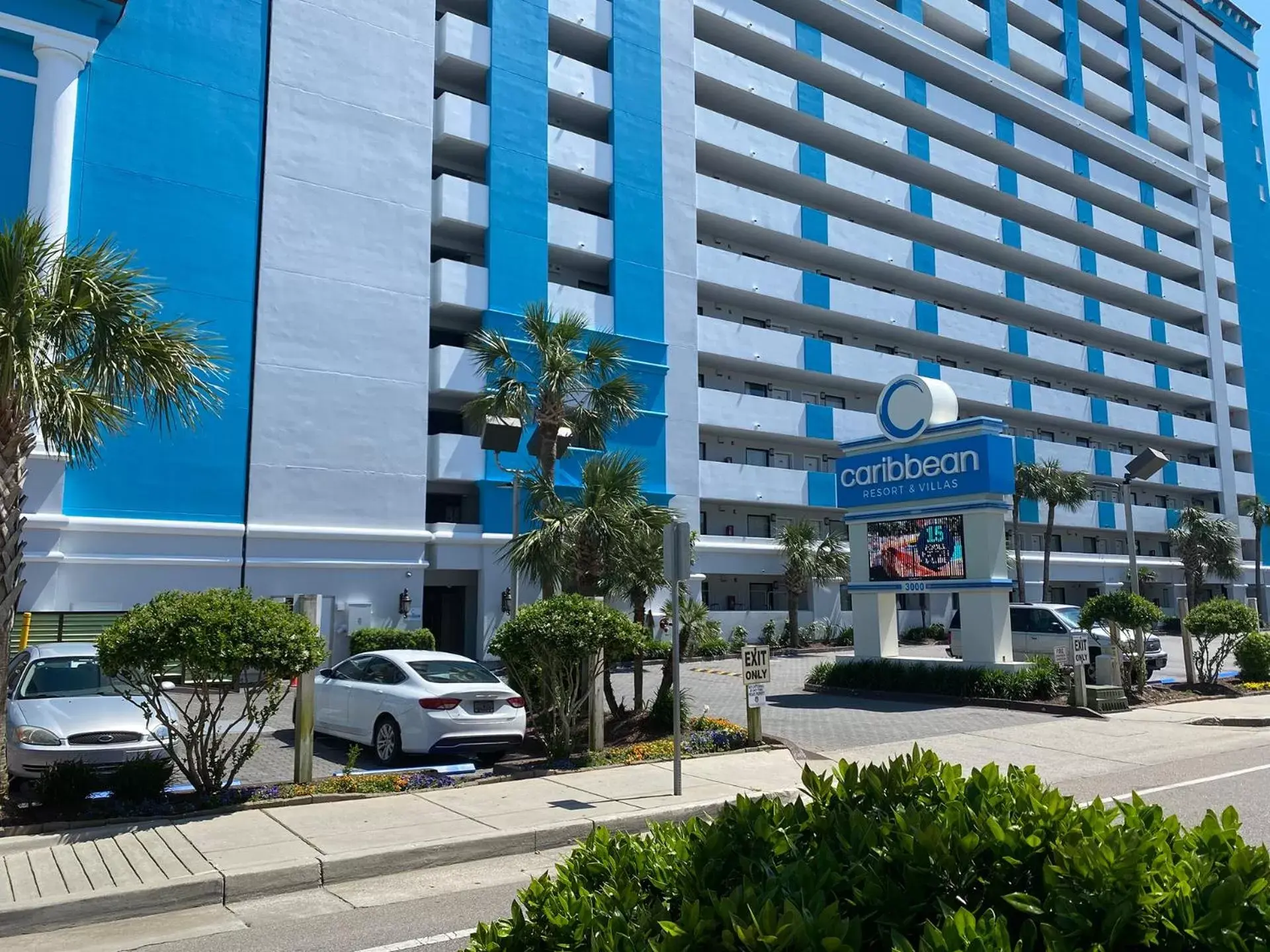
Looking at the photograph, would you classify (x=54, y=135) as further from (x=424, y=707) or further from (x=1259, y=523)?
(x=1259, y=523)

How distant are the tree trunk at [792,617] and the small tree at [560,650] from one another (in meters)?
26.4

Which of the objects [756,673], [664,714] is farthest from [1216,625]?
[664,714]

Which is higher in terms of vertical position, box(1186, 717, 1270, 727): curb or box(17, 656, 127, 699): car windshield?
box(17, 656, 127, 699): car windshield

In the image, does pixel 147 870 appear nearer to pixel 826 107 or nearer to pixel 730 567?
pixel 730 567

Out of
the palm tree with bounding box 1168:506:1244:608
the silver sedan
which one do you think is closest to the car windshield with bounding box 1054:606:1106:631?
the silver sedan

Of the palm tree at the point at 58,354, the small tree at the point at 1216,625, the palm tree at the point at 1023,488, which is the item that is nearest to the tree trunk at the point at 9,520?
Answer: the palm tree at the point at 58,354

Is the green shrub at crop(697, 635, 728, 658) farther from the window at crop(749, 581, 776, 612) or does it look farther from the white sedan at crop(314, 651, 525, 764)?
the white sedan at crop(314, 651, 525, 764)

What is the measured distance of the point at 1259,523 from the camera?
59219mm

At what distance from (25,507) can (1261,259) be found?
7365 centimetres

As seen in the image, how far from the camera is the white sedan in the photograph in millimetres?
12469

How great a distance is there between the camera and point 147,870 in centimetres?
770

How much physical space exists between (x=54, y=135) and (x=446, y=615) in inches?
691

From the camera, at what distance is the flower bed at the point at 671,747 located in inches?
510

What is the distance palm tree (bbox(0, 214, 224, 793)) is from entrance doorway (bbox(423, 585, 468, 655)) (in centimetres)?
2193
